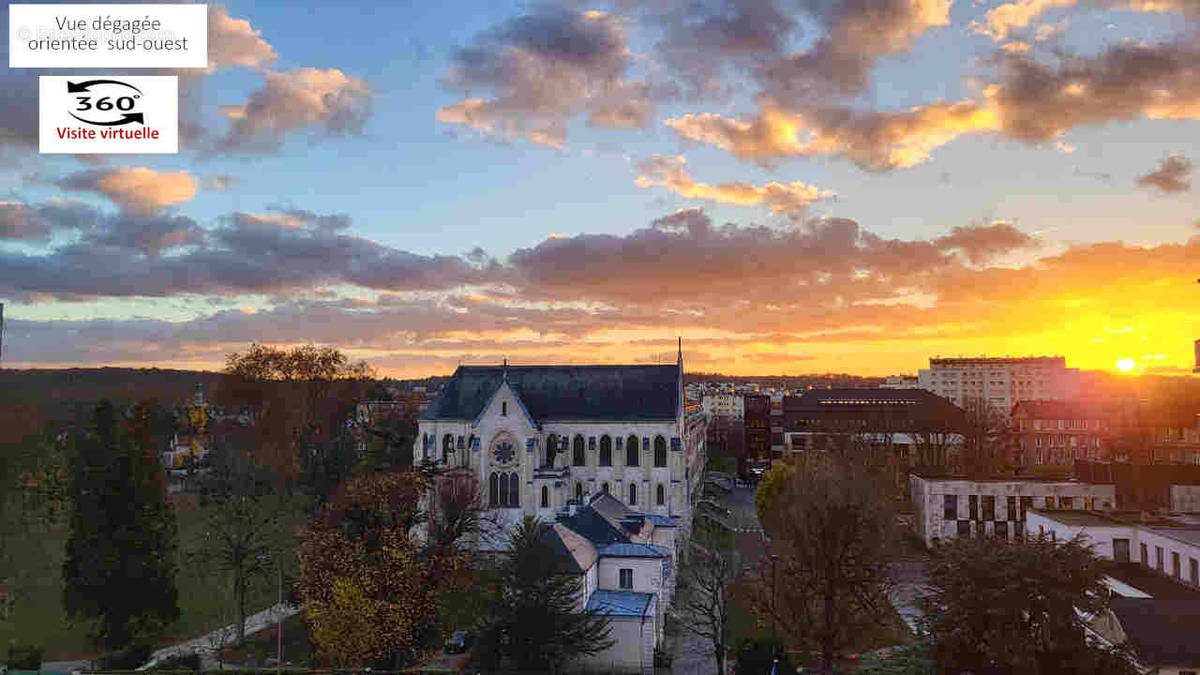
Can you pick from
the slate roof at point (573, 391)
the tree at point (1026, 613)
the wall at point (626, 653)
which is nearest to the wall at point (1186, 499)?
the tree at point (1026, 613)

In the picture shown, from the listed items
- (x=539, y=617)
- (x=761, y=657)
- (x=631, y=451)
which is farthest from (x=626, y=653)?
(x=631, y=451)

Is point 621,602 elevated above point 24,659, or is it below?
above

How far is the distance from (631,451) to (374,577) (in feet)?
113

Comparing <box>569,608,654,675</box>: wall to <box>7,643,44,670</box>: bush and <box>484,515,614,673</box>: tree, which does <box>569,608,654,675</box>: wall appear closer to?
<box>484,515,614,673</box>: tree

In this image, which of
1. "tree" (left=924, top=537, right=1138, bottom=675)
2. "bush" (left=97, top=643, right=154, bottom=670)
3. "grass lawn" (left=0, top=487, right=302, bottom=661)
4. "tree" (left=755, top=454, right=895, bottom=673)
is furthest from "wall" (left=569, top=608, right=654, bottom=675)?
"bush" (left=97, top=643, right=154, bottom=670)

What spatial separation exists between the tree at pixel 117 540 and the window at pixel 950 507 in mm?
49605

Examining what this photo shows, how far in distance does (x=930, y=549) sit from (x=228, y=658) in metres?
45.6

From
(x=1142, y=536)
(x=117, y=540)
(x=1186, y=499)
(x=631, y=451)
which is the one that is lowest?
(x=1142, y=536)

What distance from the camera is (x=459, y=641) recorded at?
38.0m

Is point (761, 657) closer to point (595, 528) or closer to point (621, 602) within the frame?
point (621, 602)

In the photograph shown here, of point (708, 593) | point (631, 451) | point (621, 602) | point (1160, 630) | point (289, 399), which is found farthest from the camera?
point (289, 399)

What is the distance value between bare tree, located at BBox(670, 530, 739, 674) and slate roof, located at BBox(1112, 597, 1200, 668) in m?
14.5

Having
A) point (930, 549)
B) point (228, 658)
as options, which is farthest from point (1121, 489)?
point (228, 658)

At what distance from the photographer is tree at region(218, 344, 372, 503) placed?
254 feet
